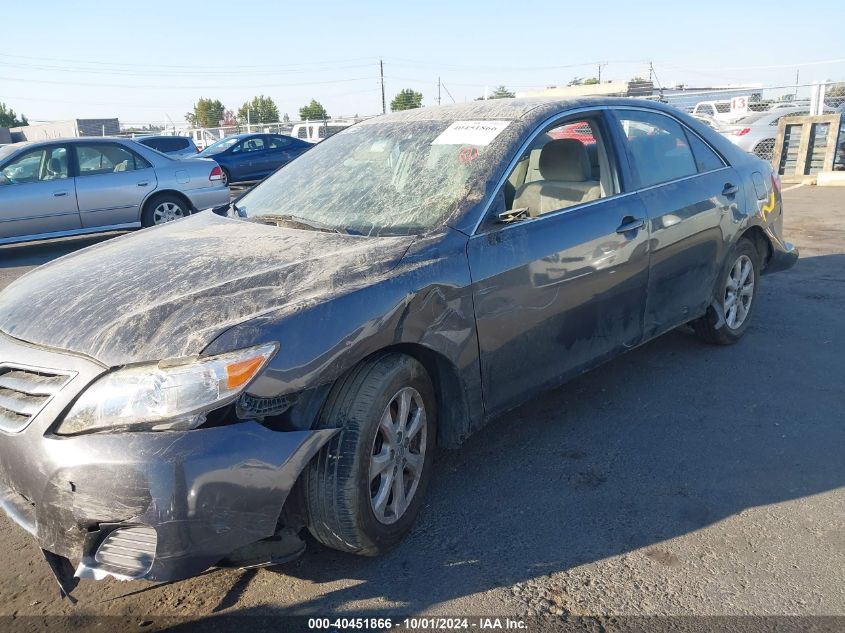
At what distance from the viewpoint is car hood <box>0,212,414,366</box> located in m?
2.37

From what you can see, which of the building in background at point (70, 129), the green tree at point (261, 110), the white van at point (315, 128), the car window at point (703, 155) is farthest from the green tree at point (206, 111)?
the car window at point (703, 155)

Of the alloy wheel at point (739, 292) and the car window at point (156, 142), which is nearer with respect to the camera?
the alloy wheel at point (739, 292)

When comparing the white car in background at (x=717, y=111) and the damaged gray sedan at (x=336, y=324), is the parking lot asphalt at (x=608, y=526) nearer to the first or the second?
the damaged gray sedan at (x=336, y=324)

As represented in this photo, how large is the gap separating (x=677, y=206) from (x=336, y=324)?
2516 mm

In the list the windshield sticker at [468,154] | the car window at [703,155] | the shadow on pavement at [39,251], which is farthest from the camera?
the shadow on pavement at [39,251]

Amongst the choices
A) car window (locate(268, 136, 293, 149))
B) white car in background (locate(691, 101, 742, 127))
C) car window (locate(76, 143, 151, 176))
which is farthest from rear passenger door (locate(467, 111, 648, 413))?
car window (locate(268, 136, 293, 149))

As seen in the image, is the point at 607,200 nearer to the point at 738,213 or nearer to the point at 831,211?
the point at 738,213

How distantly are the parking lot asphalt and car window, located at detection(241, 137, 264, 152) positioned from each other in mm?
16496

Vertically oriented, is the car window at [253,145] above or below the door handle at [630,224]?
below

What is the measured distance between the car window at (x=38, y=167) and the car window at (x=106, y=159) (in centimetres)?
21

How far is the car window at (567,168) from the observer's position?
12.2 feet

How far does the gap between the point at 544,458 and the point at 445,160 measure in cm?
152

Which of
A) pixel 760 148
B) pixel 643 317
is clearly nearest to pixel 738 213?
pixel 643 317

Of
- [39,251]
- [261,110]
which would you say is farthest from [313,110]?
[39,251]
